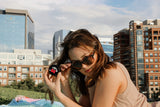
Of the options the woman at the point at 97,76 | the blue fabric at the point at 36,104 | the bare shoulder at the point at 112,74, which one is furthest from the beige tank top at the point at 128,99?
the blue fabric at the point at 36,104

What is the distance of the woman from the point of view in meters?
1.50

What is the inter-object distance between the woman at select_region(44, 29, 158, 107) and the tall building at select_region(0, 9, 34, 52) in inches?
5453

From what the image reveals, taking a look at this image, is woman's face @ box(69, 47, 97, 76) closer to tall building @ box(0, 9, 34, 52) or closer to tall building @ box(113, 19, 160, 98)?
tall building @ box(113, 19, 160, 98)

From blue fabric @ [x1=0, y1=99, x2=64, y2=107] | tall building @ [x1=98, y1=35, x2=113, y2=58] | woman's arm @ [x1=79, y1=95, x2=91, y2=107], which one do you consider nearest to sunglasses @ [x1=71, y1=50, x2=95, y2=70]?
woman's arm @ [x1=79, y1=95, x2=91, y2=107]

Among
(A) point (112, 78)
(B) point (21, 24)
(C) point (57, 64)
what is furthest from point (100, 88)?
(B) point (21, 24)

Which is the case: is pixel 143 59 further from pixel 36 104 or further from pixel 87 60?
pixel 87 60

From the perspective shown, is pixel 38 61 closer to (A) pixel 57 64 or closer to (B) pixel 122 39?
(B) pixel 122 39

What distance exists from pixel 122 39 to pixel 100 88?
244 ft

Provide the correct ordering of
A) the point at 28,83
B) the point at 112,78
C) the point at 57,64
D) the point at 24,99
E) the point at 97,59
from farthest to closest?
the point at 28,83, the point at 24,99, the point at 57,64, the point at 97,59, the point at 112,78

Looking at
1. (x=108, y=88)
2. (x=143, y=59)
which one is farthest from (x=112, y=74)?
(x=143, y=59)

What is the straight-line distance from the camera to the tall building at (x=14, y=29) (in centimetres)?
13525

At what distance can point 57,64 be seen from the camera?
1879 mm

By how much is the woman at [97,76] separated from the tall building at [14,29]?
139 meters

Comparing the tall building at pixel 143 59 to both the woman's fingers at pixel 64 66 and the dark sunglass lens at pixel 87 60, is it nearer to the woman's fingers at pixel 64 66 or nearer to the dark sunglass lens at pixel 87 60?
the woman's fingers at pixel 64 66
